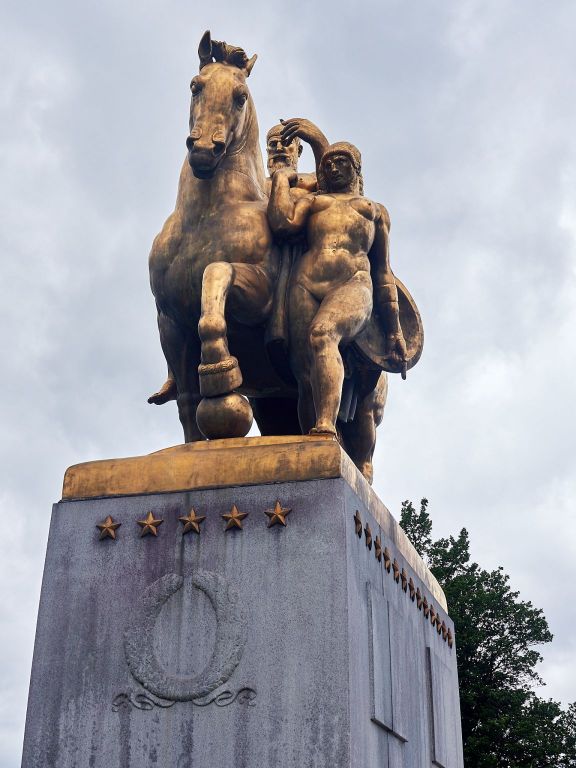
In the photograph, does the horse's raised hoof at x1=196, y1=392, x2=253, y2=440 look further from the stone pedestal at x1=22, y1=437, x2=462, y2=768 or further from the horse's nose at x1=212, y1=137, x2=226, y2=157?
the horse's nose at x1=212, y1=137, x2=226, y2=157

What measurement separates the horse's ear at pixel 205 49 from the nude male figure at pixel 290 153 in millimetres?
1054

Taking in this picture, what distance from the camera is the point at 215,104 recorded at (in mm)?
7844

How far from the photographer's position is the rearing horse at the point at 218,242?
774 centimetres

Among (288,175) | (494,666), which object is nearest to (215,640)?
(288,175)

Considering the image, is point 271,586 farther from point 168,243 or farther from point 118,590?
point 168,243

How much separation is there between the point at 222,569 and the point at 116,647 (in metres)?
0.76

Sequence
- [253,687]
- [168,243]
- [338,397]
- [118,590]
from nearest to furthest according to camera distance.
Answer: [253,687], [118,590], [338,397], [168,243]

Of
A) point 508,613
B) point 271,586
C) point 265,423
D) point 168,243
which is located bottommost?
point 271,586

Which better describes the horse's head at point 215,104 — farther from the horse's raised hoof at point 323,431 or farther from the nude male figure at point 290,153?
the horse's raised hoof at point 323,431

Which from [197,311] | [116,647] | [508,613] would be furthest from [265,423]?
[508,613]

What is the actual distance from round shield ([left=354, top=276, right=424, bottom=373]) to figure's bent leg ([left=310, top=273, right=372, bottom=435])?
0.60 meters

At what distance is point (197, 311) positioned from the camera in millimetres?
7867

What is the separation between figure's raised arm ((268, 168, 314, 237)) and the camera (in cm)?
787

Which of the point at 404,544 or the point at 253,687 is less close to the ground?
the point at 404,544
